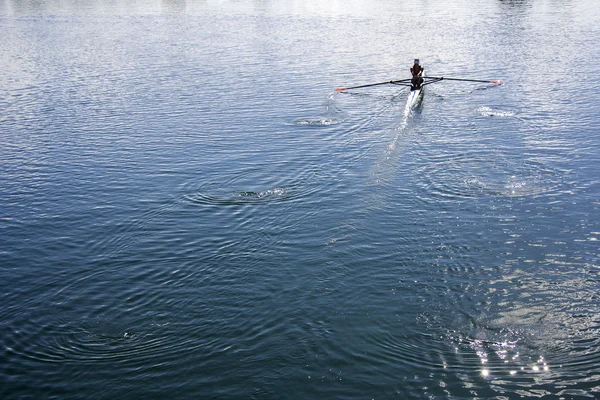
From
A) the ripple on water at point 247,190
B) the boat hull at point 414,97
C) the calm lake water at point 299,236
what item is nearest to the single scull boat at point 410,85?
the boat hull at point 414,97

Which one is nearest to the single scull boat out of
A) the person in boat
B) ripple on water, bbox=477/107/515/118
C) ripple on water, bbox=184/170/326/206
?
the person in boat

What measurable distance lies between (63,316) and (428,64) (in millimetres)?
46696

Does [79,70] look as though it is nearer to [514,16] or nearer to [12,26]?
[12,26]

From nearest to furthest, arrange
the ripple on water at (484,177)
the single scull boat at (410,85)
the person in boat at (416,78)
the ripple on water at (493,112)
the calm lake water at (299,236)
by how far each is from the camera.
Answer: the calm lake water at (299,236) → the ripple on water at (484,177) → the ripple on water at (493,112) → the single scull boat at (410,85) → the person in boat at (416,78)

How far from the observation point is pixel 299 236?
83.0 ft

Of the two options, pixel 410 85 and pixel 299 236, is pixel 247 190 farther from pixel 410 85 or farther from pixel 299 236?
pixel 410 85

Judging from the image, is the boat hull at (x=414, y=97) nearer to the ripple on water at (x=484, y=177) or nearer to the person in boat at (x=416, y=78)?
the person in boat at (x=416, y=78)

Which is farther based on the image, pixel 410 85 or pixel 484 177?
pixel 410 85

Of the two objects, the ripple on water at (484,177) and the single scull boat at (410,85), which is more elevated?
the single scull boat at (410,85)

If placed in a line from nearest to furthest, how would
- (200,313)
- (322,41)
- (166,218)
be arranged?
1. (200,313)
2. (166,218)
3. (322,41)

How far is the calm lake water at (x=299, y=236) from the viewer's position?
1798 centimetres

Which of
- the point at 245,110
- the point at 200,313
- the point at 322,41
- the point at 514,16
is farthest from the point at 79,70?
the point at 514,16

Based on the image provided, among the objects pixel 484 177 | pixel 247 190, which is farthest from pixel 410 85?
pixel 247 190

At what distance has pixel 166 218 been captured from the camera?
2745 cm
